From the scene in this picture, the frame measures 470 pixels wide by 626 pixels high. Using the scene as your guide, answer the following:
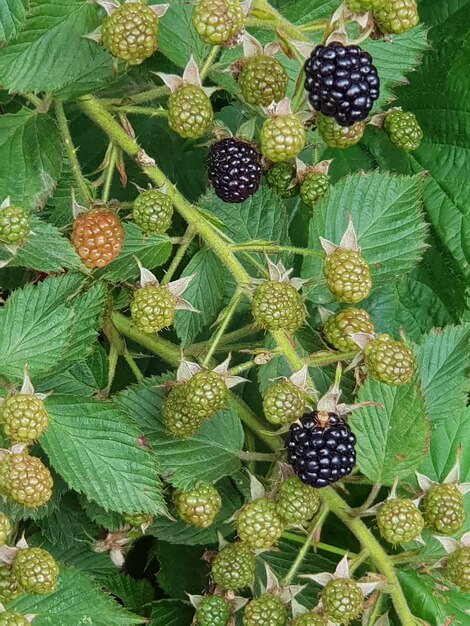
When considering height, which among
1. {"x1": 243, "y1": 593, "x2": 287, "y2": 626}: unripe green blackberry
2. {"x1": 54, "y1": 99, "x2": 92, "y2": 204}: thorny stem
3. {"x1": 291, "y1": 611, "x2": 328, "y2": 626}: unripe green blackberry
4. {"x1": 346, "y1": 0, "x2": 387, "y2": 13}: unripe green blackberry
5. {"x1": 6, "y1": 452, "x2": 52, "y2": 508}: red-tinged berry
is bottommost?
{"x1": 243, "y1": 593, "x2": 287, "y2": 626}: unripe green blackberry

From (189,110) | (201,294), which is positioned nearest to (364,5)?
(189,110)

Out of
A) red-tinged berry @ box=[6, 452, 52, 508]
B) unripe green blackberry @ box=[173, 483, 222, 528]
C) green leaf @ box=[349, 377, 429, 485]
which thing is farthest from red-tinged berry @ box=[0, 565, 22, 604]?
green leaf @ box=[349, 377, 429, 485]

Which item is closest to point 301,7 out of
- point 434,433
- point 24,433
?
point 434,433

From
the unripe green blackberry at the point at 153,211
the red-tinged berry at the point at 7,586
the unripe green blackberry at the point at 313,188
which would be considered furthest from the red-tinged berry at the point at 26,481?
the unripe green blackberry at the point at 313,188

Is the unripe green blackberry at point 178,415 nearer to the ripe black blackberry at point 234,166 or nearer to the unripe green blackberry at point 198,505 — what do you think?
the unripe green blackberry at point 198,505

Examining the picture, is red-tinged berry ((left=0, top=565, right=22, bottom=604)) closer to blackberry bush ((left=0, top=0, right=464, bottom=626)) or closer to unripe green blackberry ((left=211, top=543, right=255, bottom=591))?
blackberry bush ((left=0, top=0, right=464, bottom=626))

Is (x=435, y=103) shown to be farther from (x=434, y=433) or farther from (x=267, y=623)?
(x=267, y=623)
